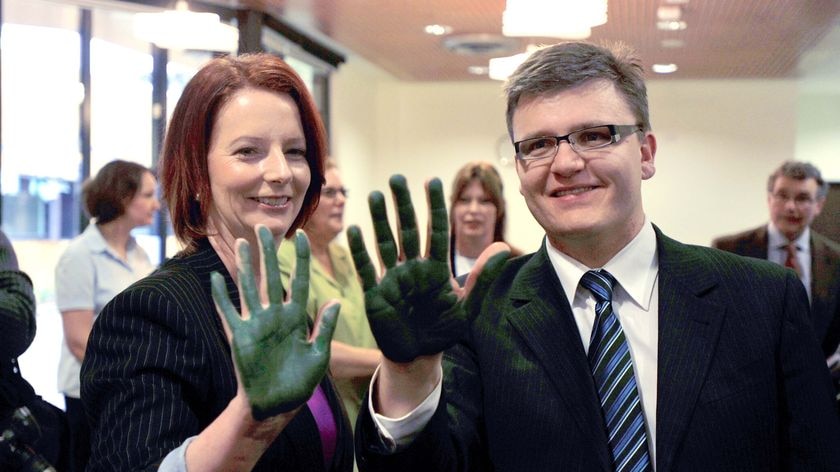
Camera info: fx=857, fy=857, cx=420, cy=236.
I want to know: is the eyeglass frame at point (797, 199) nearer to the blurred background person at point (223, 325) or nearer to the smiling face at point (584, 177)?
the smiling face at point (584, 177)

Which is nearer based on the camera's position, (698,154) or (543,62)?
(543,62)

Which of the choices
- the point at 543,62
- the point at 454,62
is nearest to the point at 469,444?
the point at 543,62

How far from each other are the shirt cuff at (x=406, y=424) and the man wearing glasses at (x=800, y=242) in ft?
9.01

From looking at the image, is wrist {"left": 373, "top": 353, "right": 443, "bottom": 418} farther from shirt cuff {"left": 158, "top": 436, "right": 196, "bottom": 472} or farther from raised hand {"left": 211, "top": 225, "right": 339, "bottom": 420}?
shirt cuff {"left": 158, "top": 436, "right": 196, "bottom": 472}

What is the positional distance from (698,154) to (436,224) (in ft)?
27.2

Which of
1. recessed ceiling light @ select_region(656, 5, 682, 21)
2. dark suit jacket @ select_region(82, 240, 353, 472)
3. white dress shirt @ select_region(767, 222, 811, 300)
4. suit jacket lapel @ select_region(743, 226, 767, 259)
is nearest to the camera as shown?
dark suit jacket @ select_region(82, 240, 353, 472)

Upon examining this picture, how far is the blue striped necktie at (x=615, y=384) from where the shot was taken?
1372mm

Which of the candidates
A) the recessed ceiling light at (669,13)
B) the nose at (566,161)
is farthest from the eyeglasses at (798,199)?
the nose at (566,161)

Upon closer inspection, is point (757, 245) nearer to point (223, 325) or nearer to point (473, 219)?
point (473, 219)

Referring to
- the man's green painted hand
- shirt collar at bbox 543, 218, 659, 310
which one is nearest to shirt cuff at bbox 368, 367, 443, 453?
the man's green painted hand

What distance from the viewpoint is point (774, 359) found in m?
1.42

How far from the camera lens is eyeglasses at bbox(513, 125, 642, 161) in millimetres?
1482

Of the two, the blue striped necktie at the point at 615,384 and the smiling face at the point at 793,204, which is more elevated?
the smiling face at the point at 793,204

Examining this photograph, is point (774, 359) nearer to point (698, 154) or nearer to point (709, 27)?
point (709, 27)
